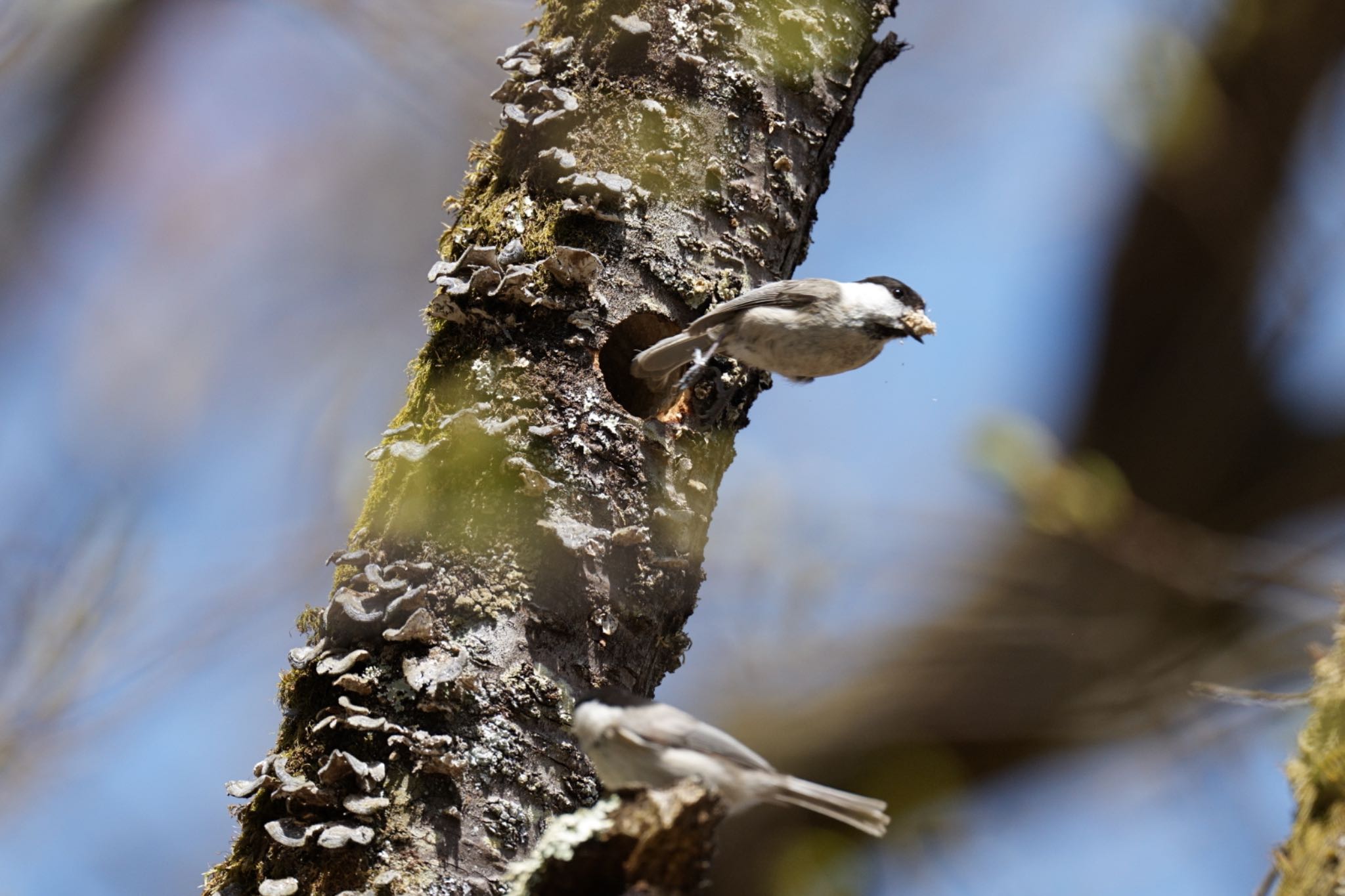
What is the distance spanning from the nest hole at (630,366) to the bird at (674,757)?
0.84 meters

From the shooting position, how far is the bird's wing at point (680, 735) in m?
1.95

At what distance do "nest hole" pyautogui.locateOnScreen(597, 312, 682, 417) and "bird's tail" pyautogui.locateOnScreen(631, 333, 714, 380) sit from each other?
0.02 meters

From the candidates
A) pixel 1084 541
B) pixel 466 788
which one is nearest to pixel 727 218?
pixel 1084 541

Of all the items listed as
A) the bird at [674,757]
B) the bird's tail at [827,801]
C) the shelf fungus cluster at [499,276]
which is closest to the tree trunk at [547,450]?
the shelf fungus cluster at [499,276]

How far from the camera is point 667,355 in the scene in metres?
2.59

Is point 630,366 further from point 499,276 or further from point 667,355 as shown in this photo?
point 499,276

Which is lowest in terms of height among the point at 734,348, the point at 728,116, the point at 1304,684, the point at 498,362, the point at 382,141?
the point at 1304,684

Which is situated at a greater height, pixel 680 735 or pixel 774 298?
pixel 774 298

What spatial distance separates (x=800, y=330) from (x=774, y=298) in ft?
0.76

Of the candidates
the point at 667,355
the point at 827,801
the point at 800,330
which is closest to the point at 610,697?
the point at 827,801

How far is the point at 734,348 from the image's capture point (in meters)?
2.63

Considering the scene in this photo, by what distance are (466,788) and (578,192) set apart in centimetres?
130

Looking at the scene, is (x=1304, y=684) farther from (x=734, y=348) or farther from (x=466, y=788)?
(x=466, y=788)

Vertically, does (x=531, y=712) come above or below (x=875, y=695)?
below
